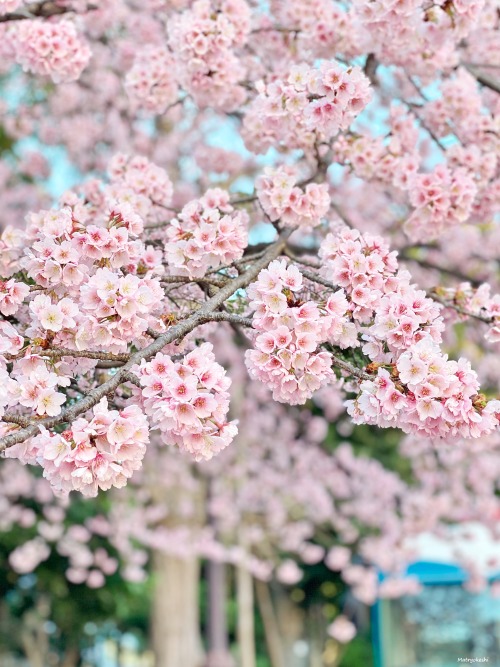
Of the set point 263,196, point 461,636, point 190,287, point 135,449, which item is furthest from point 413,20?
point 461,636

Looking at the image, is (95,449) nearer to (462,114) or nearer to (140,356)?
(140,356)

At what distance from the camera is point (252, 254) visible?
4.17 metres

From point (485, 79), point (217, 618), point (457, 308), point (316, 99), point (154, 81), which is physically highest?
point (316, 99)

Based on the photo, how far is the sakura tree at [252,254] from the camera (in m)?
2.77

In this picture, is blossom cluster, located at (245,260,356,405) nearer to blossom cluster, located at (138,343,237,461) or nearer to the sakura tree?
the sakura tree

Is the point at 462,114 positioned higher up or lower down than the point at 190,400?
lower down

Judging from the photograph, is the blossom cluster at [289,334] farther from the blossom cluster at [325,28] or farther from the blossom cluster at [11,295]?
the blossom cluster at [325,28]

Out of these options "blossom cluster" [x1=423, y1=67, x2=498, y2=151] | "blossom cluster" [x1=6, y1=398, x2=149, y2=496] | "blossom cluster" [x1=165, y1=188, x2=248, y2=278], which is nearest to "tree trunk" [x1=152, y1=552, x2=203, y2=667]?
"blossom cluster" [x1=423, y1=67, x2=498, y2=151]

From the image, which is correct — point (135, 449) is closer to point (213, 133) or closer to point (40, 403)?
point (40, 403)

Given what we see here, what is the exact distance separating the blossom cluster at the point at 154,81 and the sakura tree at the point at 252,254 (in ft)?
0.04

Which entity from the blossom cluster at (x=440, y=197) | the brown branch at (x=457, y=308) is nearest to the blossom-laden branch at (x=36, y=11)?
the blossom cluster at (x=440, y=197)

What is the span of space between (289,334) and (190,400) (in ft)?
1.48

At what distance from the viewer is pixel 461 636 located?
13930mm

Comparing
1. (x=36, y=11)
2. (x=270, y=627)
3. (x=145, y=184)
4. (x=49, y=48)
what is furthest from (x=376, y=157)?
(x=270, y=627)
